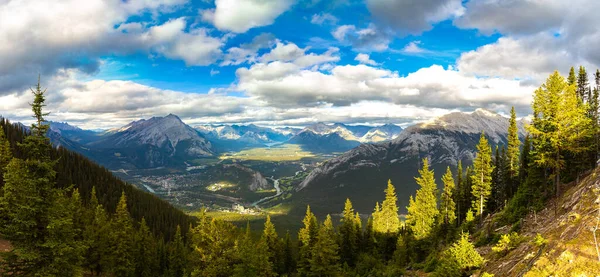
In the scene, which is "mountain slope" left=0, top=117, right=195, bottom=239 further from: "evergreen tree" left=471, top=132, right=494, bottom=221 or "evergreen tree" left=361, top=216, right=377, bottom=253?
"evergreen tree" left=471, top=132, right=494, bottom=221

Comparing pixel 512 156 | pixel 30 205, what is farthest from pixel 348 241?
pixel 30 205

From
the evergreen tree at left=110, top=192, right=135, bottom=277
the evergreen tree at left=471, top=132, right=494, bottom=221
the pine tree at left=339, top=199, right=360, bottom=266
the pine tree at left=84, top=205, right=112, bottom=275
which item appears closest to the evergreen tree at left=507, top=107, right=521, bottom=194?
A: the evergreen tree at left=471, top=132, right=494, bottom=221

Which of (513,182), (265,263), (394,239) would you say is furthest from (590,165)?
(265,263)

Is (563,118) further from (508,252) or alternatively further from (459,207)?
(459,207)

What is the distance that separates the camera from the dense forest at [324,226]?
73.9 feet

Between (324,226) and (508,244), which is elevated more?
(508,244)

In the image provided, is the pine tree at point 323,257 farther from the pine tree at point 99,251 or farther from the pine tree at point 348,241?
the pine tree at point 99,251

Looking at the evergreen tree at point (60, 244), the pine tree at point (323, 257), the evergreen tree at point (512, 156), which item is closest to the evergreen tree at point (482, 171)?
the evergreen tree at point (512, 156)

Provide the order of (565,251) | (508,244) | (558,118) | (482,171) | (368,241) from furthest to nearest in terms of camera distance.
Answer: (368,241)
(482,171)
(558,118)
(508,244)
(565,251)

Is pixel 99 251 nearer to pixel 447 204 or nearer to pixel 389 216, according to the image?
pixel 389 216

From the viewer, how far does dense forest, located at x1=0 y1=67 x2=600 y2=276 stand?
22531 mm

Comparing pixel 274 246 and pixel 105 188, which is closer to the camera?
pixel 274 246

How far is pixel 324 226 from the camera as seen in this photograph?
4994 centimetres

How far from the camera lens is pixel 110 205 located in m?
145
